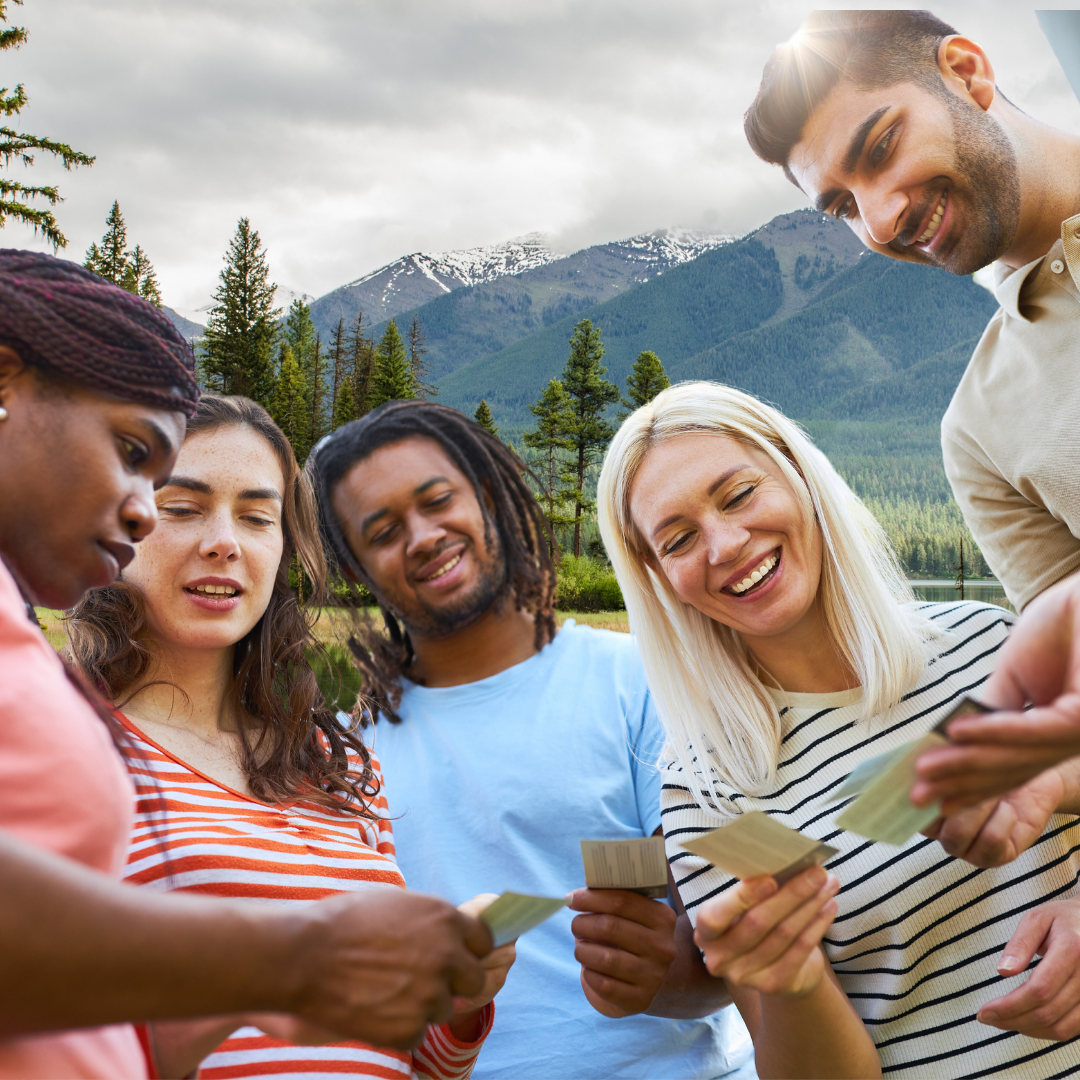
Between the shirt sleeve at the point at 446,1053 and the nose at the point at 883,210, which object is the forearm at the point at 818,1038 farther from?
the nose at the point at 883,210

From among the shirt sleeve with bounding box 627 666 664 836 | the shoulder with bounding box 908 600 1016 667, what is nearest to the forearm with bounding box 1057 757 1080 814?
the shoulder with bounding box 908 600 1016 667

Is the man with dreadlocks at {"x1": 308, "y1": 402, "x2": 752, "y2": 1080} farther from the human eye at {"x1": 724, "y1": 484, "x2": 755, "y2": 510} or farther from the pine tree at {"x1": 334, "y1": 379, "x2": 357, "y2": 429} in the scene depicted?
the pine tree at {"x1": 334, "y1": 379, "x2": 357, "y2": 429}

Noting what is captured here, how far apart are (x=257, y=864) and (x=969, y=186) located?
1.89 metres

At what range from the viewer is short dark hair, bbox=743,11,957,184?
1.86 meters

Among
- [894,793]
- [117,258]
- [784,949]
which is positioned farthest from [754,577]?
[117,258]

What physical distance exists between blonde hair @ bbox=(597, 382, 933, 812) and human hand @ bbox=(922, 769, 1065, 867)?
38cm

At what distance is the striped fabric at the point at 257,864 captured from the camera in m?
1.21

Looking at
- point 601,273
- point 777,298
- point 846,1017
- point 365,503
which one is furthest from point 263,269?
point 601,273

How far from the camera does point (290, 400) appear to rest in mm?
17625

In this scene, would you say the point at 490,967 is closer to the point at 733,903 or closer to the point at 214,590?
the point at 733,903

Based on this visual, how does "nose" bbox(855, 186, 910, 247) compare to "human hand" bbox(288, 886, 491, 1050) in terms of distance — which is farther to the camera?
"nose" bbox(855, 186, 910, 247)

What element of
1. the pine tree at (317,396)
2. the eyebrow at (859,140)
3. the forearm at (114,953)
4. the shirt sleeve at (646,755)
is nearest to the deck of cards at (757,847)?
the forearm at (114,953)

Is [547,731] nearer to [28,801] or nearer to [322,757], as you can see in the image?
[322,757]

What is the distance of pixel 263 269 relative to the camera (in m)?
18.7
